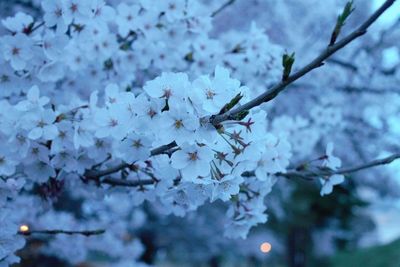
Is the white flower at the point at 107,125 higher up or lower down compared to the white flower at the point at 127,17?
lower down

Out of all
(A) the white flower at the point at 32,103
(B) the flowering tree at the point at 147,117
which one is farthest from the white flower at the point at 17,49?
(A) the white flower at the point at 32,103

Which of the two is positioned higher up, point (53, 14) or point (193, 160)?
point (53, 14)

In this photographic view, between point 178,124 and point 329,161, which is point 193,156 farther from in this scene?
A: point 329,161

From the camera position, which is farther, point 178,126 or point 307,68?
point 178,126

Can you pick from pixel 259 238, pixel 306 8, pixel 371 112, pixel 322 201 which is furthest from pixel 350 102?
pixel 259 238

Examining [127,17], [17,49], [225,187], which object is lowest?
[225,187]

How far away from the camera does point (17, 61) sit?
246 cm

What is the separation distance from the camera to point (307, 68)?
143cm

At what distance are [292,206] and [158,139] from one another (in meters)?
10.6

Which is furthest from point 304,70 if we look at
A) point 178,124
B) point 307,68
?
point 178,124

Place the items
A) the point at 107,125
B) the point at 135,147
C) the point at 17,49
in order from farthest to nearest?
the point at 17,49, the point at 107,125, the point at 135,147

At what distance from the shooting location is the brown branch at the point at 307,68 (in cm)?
137

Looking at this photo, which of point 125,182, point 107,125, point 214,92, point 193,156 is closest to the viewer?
point 214,92

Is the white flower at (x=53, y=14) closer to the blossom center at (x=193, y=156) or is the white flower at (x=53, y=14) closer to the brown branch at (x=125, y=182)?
the brown branch at (x=125, y=182)
